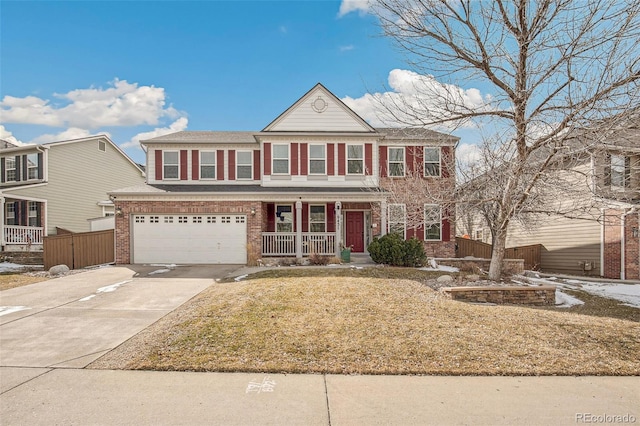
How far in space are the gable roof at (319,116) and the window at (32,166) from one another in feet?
44.3

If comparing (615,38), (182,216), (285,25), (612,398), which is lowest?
(612,398)

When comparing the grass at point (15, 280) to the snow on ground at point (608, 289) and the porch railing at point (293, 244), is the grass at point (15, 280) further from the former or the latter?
the snow on ground at point (608, 289)

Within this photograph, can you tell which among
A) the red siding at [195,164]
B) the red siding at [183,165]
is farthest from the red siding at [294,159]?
the red siding at [183,165]

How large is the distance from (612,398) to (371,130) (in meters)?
13.6

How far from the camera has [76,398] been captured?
13.1 ft

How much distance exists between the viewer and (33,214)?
774 inches

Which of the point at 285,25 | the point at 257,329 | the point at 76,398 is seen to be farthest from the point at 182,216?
the point at 76,398

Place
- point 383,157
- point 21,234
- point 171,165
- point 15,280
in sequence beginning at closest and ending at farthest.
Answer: point 15,280 → point 383,157 → point 171,165 → point 21,234

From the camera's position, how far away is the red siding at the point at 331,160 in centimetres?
1627

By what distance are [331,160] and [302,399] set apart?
13.1 m

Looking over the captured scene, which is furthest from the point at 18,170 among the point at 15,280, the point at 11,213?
the point at 15,280

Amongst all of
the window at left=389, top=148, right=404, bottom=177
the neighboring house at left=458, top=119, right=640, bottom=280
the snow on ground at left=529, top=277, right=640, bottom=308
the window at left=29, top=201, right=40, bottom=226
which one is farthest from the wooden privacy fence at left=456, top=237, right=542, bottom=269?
the window at left=29, top=201, right=40, bottom=226

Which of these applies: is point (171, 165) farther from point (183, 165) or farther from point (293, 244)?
point (293, 244)

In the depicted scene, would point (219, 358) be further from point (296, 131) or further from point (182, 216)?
point (296, 131)
